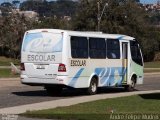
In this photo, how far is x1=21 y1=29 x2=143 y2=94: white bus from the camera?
901 inches

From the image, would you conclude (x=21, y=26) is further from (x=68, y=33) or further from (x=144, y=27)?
(x=68, y=33)

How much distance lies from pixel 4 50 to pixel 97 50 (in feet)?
187

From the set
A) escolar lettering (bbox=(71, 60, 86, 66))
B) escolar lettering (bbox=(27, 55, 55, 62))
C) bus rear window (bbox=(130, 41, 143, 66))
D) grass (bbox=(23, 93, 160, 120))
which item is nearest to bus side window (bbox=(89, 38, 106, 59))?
escolar lettering (bbox=(71, 60, 86, 66))

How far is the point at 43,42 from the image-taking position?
76.5ft

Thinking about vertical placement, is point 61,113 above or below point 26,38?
below

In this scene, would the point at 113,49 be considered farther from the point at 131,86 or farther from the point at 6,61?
the point at 6,61

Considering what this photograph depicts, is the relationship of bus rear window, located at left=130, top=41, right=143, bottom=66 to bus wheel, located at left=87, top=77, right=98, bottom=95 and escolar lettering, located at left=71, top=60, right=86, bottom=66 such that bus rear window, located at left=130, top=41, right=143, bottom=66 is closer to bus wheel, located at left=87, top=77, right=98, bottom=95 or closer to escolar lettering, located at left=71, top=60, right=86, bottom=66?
bus wheel, located at left=87, top=77, right=98, bottom=95

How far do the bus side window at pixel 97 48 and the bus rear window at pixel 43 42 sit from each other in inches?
88.8

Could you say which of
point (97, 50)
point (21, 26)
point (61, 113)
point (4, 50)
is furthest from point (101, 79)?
point (4, 50)

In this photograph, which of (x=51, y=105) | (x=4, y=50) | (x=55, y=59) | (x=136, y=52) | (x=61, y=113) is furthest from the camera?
(x=4, y=50)

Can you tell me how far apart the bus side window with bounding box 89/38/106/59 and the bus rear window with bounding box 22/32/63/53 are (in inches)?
88.8

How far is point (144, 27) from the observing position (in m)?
75.6

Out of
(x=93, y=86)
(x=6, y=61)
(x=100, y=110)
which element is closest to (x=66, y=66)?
(x=93, y=86)

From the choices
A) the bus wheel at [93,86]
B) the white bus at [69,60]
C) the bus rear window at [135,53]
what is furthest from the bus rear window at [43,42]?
the bus rear window at [135,53]
